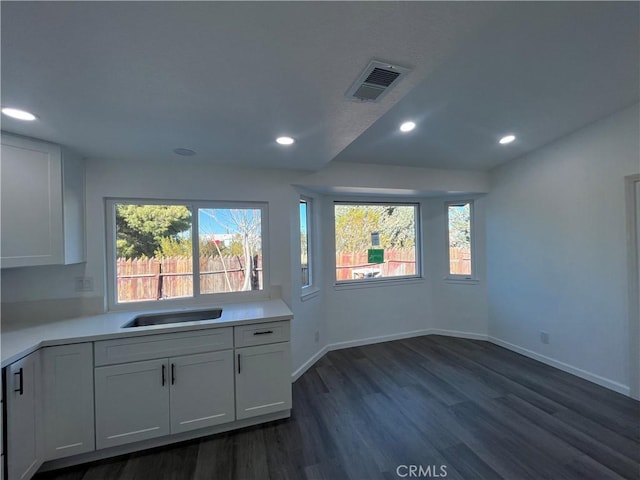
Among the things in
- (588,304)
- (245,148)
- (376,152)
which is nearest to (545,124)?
(376,152)

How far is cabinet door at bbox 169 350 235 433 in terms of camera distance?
6.51ft

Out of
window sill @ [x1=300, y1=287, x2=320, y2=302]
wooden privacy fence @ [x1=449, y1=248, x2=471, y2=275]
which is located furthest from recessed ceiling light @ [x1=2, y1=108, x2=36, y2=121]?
wooden privacy fence @ [x1=449, y1=248, x2=471, y2=275]

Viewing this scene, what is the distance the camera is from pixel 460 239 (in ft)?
13.2

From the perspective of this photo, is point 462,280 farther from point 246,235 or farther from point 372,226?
point 246,235

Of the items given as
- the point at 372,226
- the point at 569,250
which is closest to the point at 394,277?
the point at 372,226

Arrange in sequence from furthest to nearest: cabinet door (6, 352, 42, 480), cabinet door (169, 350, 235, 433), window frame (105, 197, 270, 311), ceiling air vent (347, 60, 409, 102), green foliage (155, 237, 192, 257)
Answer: green foliage (155, 237, 192, 257) → window frame (105, 197, 270, 311) → cabinet door (169, 350, 235, 433) → cabinet door (6, 352, 42, 480) → ceiling air vent (347, 60, 409, 102)

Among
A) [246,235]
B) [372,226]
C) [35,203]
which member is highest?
[35,203]

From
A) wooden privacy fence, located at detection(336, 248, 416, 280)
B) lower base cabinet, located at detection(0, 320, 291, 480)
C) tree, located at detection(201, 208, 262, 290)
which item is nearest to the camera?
lower base cabinet, located at detection(0, 320, 291, 480)

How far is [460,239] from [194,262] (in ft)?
11.7

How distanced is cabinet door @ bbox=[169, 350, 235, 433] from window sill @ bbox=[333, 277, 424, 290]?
1.89 m

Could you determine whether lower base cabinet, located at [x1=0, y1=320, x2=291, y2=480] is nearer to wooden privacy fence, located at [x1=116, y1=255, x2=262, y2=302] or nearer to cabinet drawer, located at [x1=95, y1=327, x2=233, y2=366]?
cabinet drawer, located at [x1=95, y1=327, x2=233, y2=366]

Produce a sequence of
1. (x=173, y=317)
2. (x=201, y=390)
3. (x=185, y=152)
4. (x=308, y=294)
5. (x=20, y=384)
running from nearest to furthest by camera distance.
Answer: (x=20, y=384), (x=201, y=390), (x=185, y=152), (x=173, y=317), (x=308, y=294)

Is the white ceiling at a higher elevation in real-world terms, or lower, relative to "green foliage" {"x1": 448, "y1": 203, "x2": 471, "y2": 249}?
higher

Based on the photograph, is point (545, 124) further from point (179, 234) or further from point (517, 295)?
point (179, 234)
